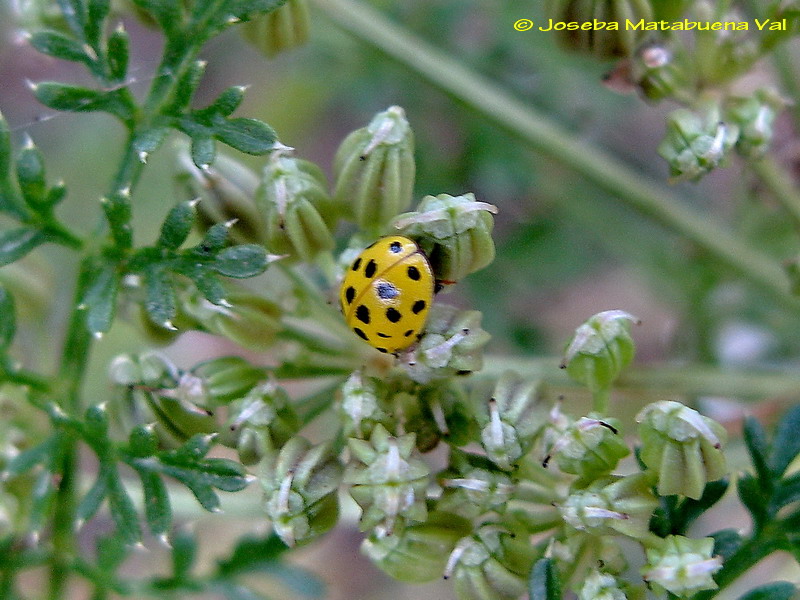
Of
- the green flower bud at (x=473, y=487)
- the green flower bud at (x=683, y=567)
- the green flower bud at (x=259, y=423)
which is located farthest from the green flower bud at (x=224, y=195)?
the green flower bud at (x=683, y=567)

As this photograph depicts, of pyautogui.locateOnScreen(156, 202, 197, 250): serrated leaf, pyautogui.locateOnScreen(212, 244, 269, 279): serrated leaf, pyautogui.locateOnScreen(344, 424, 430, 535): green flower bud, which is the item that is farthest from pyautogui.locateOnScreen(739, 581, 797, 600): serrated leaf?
pyautogui.locateOnScreen(156, 202, 197, 250): serrated leaf

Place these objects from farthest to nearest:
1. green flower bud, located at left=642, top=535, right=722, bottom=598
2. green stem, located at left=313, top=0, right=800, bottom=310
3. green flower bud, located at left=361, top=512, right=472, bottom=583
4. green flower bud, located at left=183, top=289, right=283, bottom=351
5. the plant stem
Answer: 1. green stem, located at left=313, top=0, right=800, bottom=310
2. the plant stem
3. green flower bud, located at left=183, top=289, right=283, bottom=351
4. green flower bud, located at left=361, top=512, right=472, bottom=583
5. green flower bud, located at left=642, top=535, right=722, bottom=598

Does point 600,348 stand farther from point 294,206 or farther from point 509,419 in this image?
point 294,206

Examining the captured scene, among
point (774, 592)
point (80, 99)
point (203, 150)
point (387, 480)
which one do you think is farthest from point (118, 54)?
point (774, 592)

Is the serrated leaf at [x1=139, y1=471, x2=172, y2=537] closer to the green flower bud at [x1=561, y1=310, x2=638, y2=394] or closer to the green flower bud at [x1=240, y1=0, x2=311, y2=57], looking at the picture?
the green flower bud at [x1=561, y1=310, x2=638, y2=394]

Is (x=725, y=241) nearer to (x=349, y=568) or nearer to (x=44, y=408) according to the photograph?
(x=44, y=408)

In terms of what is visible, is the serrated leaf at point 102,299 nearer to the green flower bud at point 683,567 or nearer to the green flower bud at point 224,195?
the green flower bud at point 224,195

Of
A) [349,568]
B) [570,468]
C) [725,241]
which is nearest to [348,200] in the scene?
[570,468]

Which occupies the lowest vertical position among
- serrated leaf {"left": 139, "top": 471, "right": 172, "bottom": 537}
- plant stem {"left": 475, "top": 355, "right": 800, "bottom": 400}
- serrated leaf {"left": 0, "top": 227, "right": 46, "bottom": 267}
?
serrated leaf {"left": 139, "top": 471, "right": 172, "bottom": 537}
